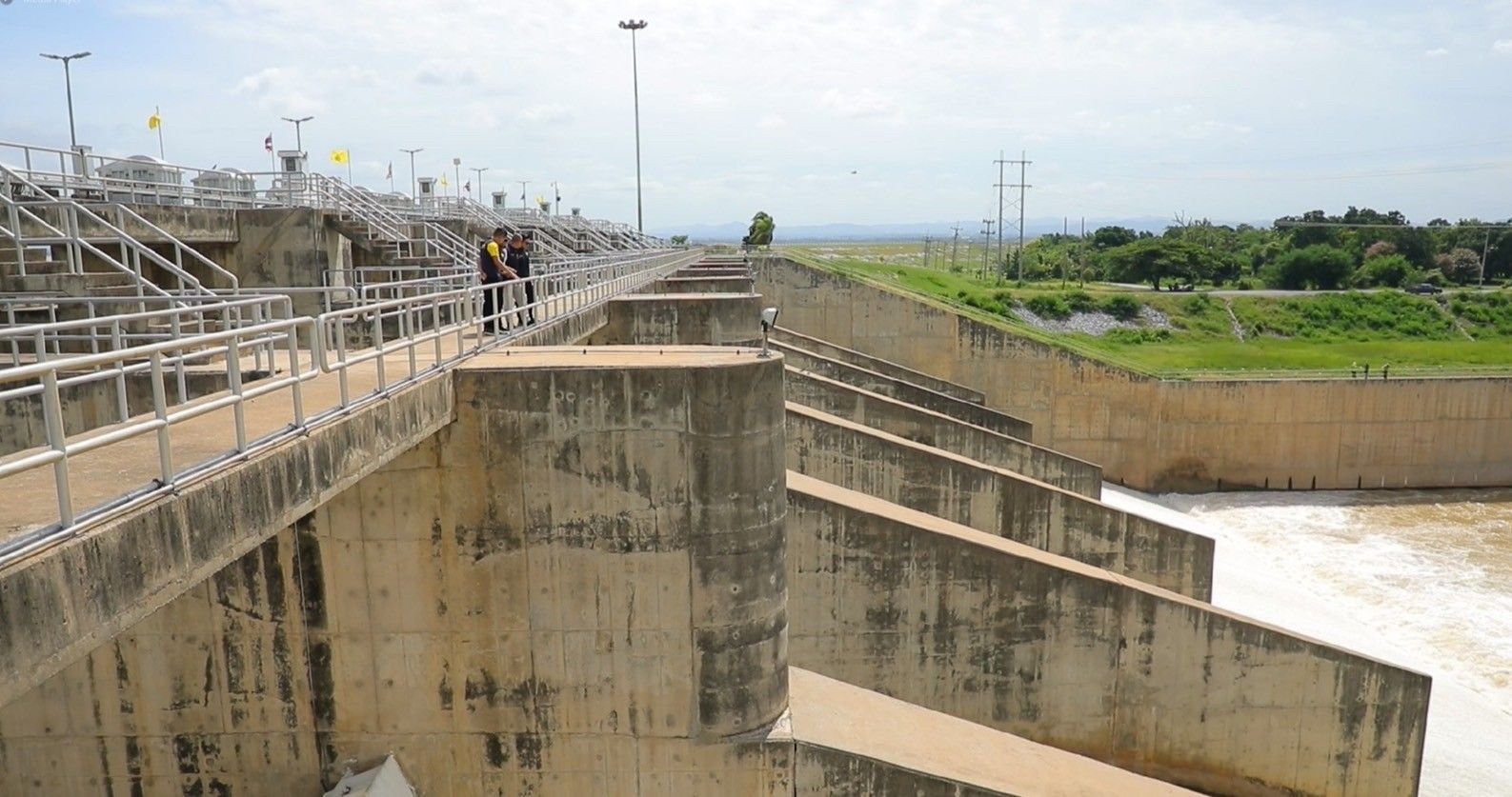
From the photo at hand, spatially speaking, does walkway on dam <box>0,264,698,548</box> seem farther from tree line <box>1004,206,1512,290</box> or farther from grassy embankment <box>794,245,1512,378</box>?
tree line <box>1004,206,1512,290</box>

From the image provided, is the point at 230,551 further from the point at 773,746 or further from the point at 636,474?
the point at 773,746

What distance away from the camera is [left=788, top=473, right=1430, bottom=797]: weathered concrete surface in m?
11.0

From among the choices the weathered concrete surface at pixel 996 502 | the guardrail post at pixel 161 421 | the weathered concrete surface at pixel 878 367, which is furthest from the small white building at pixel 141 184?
the weathered concrete surface at pixel 878 367

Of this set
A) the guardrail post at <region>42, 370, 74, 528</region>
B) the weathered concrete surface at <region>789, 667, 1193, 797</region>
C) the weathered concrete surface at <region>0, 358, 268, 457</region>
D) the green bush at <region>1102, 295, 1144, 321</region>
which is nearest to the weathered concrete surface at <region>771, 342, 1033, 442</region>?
the weathered concrete surface at <region>789, 667, 1193, 797</region>

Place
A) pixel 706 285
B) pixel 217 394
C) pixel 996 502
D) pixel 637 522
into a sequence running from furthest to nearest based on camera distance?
pixel 706 285
pixel 996 502
pixel 637 522
pixel 217 394

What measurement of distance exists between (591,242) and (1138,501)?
2090cm

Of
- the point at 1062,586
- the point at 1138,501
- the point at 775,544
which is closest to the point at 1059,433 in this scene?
the point at 1138,501

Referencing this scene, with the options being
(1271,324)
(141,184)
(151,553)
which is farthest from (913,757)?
(1271,324)

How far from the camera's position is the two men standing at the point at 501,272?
387 inches

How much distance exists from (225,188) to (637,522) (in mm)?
15020

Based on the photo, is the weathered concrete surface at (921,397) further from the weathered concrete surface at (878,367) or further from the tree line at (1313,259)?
the tree line at (1313,259)

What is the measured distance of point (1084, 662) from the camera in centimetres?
1153

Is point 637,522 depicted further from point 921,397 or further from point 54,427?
point 921,397

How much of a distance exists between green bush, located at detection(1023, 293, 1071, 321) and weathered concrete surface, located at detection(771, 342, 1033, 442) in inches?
673
